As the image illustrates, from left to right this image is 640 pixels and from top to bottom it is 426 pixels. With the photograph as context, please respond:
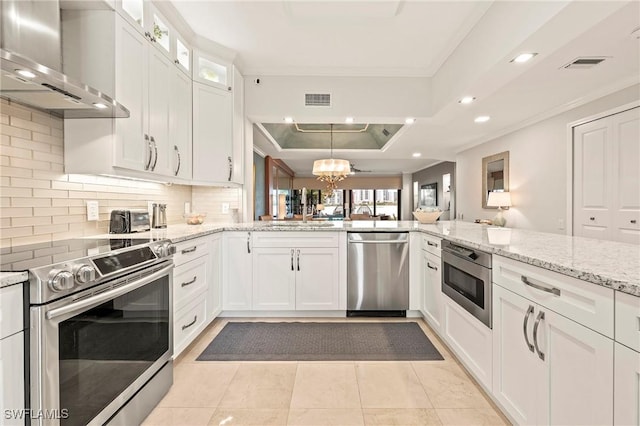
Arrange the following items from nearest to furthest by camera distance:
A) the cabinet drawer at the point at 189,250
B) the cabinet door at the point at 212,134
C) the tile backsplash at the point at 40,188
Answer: the tile backsplash at the point at 40,188
the cabinet drawer at the point at 189,250
the cabinet door at the point at 212,134

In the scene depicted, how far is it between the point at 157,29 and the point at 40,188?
146 centimetres

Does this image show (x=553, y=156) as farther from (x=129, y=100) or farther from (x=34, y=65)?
(x=34, y=65)

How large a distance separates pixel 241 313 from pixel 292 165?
7.11 m

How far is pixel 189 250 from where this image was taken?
2232mm

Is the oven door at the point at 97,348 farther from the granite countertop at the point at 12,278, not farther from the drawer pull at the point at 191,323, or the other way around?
the drawer pull at the point at 191,323

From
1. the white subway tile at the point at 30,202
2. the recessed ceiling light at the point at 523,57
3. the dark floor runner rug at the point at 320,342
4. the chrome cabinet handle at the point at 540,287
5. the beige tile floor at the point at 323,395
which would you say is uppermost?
the recessed ceiling light at the point at 523,57

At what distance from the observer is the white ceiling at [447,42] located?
197cm

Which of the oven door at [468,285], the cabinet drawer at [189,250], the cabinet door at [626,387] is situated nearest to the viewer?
the cabinet door at [626,387]

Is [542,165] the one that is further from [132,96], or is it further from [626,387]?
[132,96]

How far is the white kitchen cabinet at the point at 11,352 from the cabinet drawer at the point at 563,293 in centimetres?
186

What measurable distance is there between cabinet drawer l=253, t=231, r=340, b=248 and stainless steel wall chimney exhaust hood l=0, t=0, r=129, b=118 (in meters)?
1.57

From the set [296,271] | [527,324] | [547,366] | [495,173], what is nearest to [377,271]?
[296,271]

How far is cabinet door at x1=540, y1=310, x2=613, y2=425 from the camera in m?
0.95

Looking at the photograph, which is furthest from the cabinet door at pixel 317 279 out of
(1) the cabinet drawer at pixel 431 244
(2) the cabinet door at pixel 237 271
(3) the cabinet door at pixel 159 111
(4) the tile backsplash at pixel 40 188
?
(4) the tile backsplash at pixel 40 188
